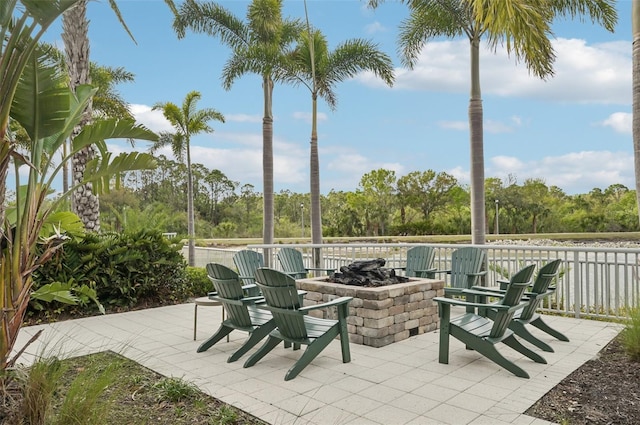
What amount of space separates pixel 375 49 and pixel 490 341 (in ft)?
38.8

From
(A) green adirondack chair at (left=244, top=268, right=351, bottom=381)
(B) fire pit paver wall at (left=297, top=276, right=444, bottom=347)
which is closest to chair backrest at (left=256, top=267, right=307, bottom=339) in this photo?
(A) green adirondack chair at (left=244, top=268, right=351, bottom=381)

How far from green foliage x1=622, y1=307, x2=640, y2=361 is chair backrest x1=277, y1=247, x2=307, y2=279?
13.2 ft

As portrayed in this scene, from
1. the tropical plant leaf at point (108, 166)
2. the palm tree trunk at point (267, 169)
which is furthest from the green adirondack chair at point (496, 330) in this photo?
the palm tree trunk at point (267, 169)

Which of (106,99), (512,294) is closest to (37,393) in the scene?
(512,294)

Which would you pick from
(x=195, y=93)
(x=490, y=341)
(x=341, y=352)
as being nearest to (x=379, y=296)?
(x=341, y=352)

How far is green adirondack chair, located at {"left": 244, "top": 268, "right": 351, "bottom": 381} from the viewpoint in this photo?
4062 millimetres

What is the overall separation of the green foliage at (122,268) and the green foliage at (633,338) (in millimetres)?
6574

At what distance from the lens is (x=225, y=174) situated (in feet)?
154

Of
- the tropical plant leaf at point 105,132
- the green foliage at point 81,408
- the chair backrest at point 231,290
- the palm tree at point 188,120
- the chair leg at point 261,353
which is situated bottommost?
the chair leg at point 261,353

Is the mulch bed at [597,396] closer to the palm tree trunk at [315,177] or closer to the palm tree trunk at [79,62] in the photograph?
the palm tree trunk at [79,62]

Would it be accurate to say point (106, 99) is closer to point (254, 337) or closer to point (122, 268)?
point (122, 268)

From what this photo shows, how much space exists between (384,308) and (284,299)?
141 cm

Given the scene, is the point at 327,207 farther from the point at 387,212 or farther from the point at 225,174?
the point at 225,174

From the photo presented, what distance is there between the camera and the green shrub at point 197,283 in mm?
8859
